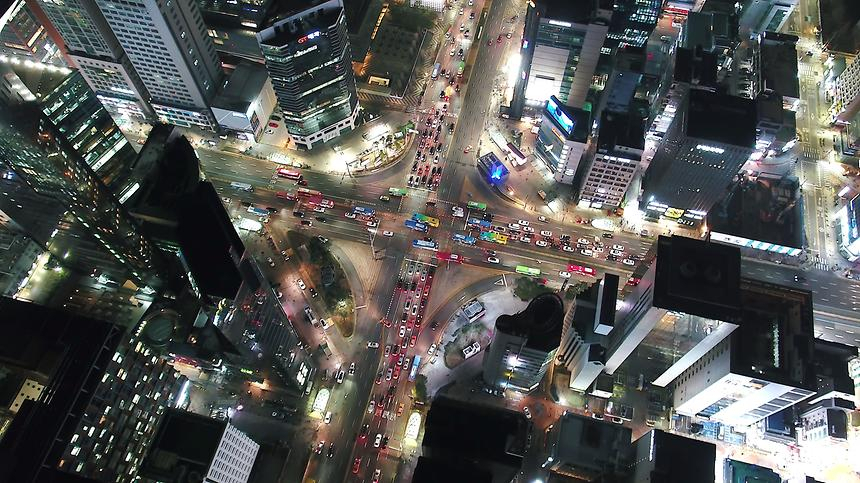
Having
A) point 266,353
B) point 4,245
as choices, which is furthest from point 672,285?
point 4,245

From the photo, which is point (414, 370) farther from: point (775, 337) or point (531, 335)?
point (775, 337)

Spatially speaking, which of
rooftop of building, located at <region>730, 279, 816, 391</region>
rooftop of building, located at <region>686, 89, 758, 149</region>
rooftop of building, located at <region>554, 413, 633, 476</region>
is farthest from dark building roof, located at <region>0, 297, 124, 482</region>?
rooftop of building, located at <region>686, 89, 758, 149</region>

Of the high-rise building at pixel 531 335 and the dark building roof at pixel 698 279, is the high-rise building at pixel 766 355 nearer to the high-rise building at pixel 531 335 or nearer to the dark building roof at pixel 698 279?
the dark building roof at pixel 698 279

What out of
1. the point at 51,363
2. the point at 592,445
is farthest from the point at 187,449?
the point at 592,445

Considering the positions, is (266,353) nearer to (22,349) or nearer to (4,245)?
(22,349)

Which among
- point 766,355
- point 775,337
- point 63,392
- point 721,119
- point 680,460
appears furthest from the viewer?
point 721,119

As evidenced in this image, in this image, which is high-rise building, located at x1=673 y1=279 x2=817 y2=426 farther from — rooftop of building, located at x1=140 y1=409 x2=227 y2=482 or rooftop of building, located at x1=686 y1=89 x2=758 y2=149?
rooftop of building, located at x1=140 y1=409 x2=227 y2=482

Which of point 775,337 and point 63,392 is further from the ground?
point 775,337
